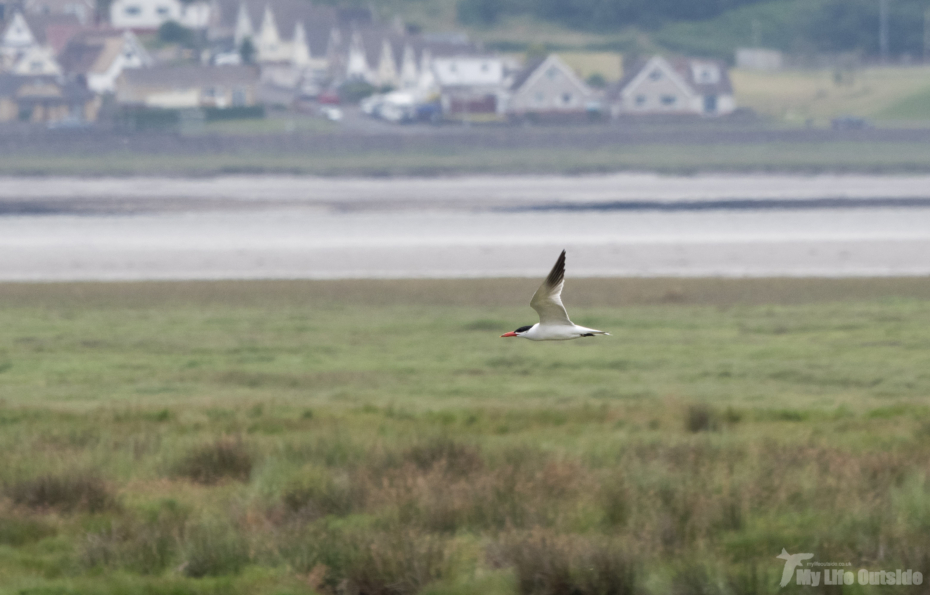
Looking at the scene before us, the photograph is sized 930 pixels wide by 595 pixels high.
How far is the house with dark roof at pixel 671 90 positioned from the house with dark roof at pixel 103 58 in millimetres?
48469

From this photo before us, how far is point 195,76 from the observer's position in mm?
112688

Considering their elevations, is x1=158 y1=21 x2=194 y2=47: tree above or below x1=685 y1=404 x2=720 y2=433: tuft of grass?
above

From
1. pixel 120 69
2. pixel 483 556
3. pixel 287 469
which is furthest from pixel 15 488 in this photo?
pixel 120 69

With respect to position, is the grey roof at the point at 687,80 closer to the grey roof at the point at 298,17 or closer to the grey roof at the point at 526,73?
the grey roof at the point at 526,73

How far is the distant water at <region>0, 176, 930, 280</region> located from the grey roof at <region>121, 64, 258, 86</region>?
4509 cm

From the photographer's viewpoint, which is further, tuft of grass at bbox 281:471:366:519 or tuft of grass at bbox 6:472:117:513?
tuft of grass at bbox 6:472:117:513

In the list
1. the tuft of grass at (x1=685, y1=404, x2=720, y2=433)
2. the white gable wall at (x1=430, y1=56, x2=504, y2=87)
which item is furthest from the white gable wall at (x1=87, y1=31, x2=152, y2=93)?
the tuft of grass at (x1=685, y1=404, x2=720, y2=433)

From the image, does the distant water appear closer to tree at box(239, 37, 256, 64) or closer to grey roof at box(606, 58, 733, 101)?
grey roof at box(606, 58, 733, 101)

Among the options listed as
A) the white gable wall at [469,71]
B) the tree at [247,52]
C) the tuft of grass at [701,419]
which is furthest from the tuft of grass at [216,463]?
the tree at [247,52]

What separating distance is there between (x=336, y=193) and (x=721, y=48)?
81137 mm

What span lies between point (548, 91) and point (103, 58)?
5034 cm

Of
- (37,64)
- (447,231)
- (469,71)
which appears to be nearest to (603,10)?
(469,71)

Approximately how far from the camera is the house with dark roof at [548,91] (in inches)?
4257

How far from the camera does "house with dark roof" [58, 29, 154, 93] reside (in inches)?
5017
